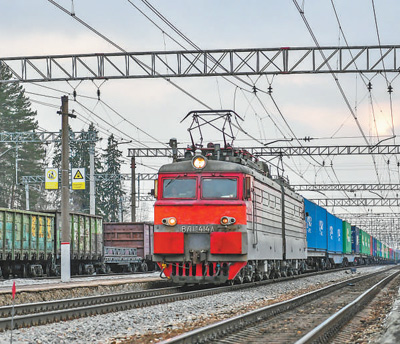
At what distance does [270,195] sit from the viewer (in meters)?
21.8

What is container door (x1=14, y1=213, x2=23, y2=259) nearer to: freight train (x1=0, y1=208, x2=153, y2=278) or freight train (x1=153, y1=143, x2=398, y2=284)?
freight train (x1=0, y1=208, x2=153, y2=278)

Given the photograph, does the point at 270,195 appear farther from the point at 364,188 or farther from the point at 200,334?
the point at 364,188

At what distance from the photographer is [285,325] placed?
1149cm

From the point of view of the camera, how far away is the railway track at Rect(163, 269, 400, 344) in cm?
953

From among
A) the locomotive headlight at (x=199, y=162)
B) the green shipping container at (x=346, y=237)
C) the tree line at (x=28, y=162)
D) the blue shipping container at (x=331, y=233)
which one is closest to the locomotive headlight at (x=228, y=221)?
the locomotive headlight at (x=199, y=162)

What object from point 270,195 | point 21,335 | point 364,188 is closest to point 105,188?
point 364,188

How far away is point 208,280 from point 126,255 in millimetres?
18598

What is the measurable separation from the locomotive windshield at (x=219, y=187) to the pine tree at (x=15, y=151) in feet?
174

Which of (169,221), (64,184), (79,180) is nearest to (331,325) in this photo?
(169,221)

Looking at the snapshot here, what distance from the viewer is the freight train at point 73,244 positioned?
88.1ft

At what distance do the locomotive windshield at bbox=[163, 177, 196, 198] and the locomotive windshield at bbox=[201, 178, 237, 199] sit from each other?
0.30m

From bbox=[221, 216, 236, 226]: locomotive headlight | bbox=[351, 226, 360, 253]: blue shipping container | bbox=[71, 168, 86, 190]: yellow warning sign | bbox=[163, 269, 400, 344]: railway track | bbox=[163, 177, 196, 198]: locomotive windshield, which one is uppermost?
bbox=[71, 168, 86, 190]: yellow warning sign

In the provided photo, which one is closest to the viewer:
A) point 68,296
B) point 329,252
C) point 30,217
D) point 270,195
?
point 68,296

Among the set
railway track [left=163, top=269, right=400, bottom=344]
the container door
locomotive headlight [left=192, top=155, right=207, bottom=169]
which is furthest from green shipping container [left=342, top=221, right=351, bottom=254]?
railway track [left=163, top=269, right=400, bottom=344]
